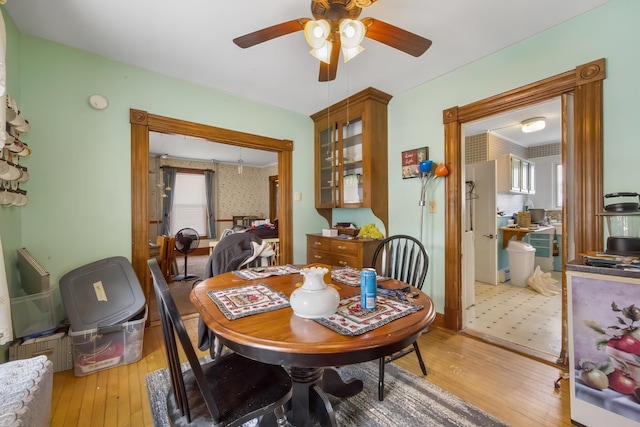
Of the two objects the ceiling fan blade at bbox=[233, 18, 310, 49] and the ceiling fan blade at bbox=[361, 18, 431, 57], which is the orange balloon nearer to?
the ceiling fan blade at bbox=[361, 18, 431, 57]

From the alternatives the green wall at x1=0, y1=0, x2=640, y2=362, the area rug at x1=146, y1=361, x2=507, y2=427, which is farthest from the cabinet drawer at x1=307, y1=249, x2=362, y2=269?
the area rug at x1=146, y1=361, x2=507, y2=427

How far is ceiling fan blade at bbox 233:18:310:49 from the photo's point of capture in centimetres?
153

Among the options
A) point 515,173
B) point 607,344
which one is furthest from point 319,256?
point 515,173

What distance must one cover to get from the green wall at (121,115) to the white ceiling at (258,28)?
0.12m

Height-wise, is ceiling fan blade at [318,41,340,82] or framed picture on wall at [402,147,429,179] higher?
ceiling fan blade at [318,41,340,82]

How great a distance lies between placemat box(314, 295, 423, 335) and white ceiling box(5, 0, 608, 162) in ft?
6.07

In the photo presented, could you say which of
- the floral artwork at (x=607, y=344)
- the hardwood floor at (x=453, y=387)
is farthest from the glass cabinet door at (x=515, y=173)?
the floral artwork at (x=607, y=344)

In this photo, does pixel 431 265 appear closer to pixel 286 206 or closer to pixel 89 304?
pixel 286 206

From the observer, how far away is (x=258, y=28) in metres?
2.01

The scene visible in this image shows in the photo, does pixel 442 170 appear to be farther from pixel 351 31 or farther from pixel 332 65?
pixel 351 31

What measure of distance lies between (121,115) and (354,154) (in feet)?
7.95

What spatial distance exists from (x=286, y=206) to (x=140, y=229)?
1659 mm

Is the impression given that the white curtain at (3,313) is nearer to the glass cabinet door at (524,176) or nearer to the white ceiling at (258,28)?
the white ceiling at (258,28)

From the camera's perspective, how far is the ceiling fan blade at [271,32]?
1526 millimetres
